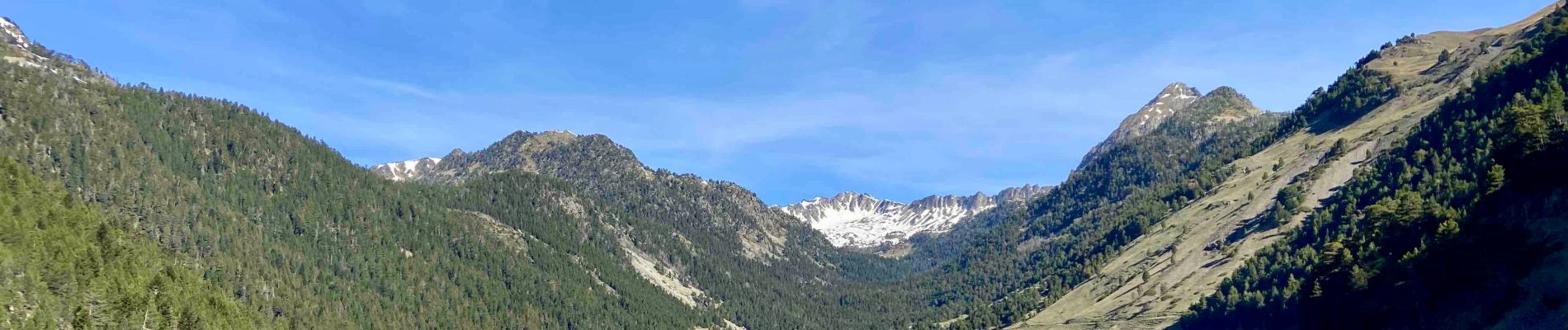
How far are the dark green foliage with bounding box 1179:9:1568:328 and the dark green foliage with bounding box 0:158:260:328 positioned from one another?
150013 millimetres

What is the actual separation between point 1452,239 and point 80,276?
17354cm

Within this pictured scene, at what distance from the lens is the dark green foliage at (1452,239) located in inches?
3260

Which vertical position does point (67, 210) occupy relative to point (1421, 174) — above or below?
above

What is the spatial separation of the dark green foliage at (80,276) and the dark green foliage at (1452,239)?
492ft

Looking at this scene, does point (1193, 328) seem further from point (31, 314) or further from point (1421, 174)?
point (31, 314)

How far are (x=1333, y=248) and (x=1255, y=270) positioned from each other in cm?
5550

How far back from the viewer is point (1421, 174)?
6973 inches

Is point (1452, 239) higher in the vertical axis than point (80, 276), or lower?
lower

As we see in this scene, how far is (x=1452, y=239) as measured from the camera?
96.4 m

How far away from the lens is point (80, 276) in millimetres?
143125

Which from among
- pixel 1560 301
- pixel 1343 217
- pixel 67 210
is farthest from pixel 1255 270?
pixel 67 210

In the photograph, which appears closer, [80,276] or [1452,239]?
[1452,239]

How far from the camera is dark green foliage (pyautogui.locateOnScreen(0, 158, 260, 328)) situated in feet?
410

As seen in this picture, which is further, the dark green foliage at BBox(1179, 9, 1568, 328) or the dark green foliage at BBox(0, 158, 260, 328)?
the dark green foliage at BBox(0, 158, 260, 328)
